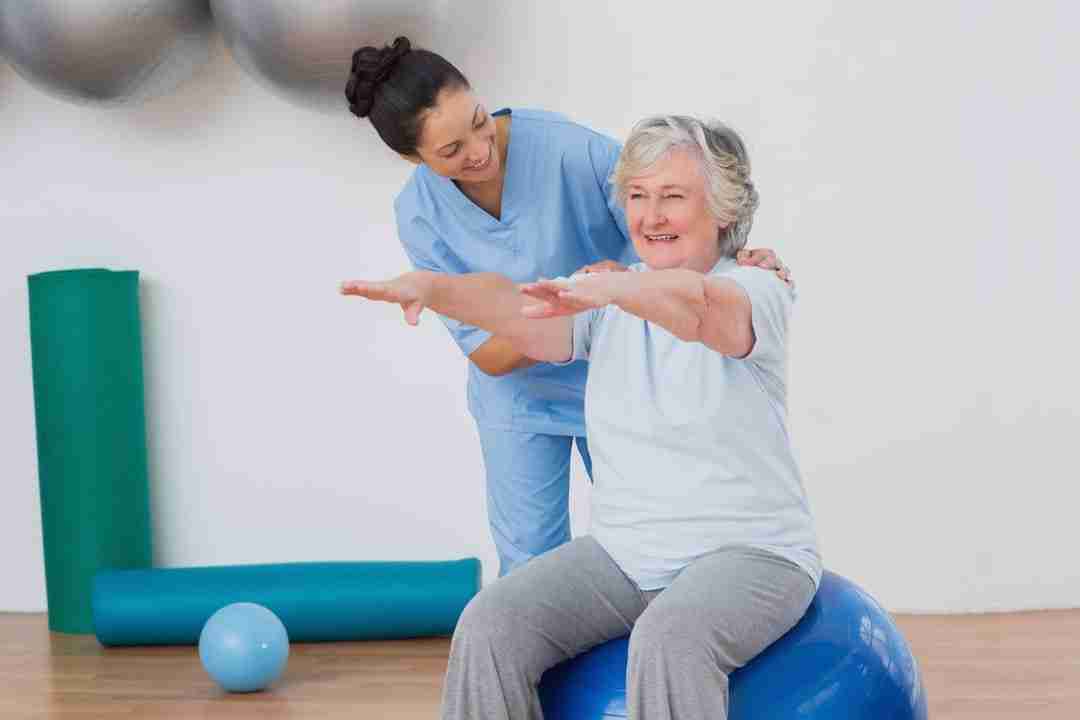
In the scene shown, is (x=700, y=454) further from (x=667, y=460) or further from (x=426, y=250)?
(x=426, y=250)

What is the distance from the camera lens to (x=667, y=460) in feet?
5.73

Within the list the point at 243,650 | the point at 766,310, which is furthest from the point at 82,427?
the point at 766,310

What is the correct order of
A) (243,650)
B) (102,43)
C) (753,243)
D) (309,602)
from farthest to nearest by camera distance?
(753,243)
(309,602)
(102,43)
(243,650)

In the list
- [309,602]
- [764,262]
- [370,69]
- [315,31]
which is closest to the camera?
[764,262]

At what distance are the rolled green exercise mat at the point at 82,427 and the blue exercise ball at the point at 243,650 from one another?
0.65 metres

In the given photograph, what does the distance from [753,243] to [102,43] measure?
1586 mm

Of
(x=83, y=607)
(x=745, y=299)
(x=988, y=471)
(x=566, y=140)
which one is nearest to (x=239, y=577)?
(x=83, y=607)

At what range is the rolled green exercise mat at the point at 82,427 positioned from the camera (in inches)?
138

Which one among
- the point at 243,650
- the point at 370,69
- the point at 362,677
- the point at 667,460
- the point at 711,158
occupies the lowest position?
the point at 362,677

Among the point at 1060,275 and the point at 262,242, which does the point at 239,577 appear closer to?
the point at 262,242

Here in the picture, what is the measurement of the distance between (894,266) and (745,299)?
1.88 metres

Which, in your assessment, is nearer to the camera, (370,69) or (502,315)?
(502,315)

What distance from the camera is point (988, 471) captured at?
347 centimetres

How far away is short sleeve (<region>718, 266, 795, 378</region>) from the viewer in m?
1.70
